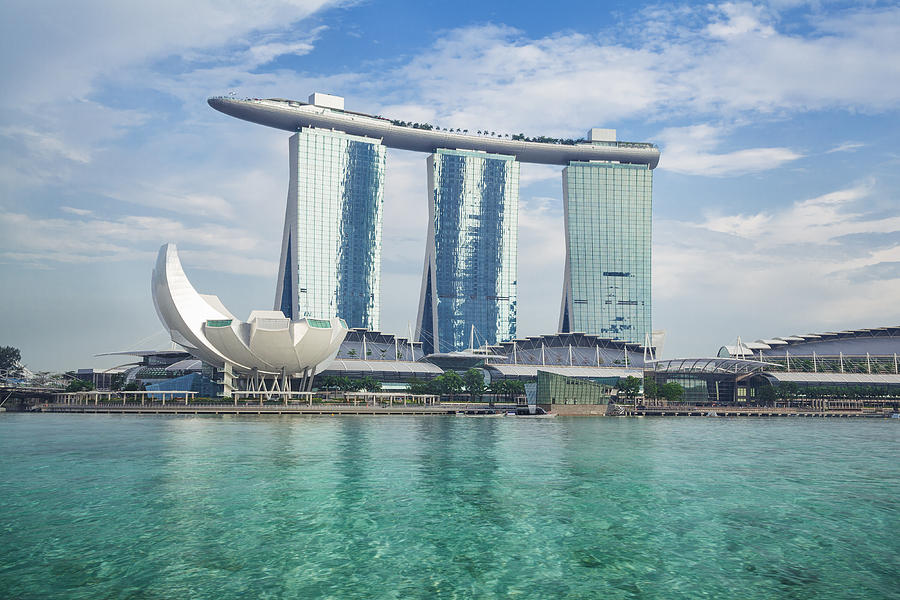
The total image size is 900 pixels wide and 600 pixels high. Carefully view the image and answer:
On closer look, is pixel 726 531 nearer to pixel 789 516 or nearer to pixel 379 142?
pixel 789 516

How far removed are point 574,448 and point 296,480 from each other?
21157mm

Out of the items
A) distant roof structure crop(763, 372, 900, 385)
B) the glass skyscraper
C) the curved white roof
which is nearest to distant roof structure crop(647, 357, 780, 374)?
distant roof structure crop(763, 372, 900, 385)

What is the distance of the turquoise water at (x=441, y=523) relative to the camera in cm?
1773

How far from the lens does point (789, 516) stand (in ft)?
83.9

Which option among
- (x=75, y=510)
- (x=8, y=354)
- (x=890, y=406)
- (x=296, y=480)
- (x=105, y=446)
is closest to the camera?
(x=75, y=510)

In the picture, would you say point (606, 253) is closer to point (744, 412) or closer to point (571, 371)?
point (571, 371)

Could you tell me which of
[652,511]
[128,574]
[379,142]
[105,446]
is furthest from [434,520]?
[379,142]

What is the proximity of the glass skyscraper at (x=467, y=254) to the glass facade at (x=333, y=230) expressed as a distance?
42.0ft

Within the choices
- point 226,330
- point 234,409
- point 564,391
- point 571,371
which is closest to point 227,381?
point 226,330

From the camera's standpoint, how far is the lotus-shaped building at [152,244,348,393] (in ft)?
302

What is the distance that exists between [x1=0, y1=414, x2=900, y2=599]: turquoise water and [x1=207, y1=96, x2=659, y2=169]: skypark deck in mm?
111754

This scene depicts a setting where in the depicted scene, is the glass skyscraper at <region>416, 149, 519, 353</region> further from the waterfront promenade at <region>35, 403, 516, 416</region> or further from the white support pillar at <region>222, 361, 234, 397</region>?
the white support pillar at <region>222, 361, 234, 397</region>

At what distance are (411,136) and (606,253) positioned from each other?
49.3 m

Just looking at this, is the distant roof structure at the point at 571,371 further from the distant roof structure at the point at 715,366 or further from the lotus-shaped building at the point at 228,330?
A: the lotus-shaped building at the point at 228,330
